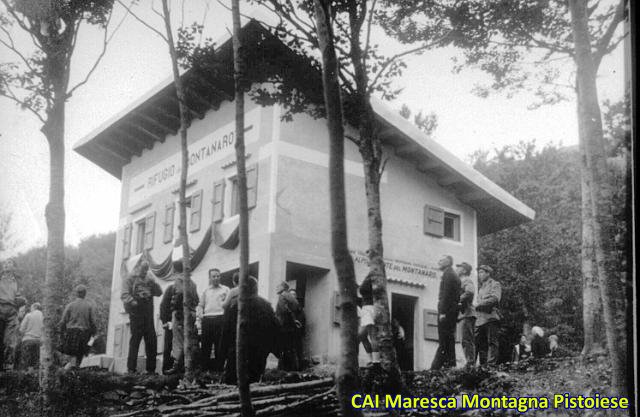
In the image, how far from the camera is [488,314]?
971 cm

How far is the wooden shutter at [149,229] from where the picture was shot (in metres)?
14.1

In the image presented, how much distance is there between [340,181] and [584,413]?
2876 millimetres

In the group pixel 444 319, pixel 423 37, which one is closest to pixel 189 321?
pixel 444 319

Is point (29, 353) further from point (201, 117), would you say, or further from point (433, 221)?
point (433, 221)

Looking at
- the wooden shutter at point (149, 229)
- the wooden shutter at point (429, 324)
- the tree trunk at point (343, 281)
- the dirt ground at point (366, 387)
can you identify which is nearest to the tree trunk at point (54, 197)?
the dirt ground at point (366, 387)

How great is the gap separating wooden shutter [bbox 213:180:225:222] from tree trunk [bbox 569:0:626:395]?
720 cm

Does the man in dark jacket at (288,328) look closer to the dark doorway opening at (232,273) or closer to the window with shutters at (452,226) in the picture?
the dark doorway opening at (232,273)

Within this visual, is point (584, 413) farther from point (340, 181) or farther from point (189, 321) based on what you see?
point (189, 321)

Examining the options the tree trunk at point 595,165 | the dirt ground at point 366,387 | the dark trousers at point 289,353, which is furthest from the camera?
the dark trousers at point 289,353

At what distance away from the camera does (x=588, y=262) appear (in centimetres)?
902

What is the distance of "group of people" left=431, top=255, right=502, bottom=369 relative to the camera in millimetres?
9281

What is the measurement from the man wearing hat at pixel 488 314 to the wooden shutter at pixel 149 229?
663 cm

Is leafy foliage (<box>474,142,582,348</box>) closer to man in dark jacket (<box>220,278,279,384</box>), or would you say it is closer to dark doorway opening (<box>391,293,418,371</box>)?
dark doorway opening (<box>391,293,418,371</box>)

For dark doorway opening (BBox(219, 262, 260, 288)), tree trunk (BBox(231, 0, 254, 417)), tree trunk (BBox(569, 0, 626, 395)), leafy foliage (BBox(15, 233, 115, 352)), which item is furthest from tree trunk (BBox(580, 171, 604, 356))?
leafy foliage (BBox(15, 233, 115, 352))
